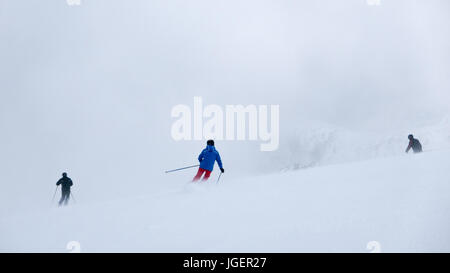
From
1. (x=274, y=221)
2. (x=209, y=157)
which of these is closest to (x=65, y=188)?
(x=209, y=157)

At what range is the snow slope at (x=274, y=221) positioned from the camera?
450 centimetres

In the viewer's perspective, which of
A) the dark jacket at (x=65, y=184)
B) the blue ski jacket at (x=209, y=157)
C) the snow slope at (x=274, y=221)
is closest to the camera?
the snow slope at (x=274, y=221)

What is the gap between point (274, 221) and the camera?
5582 millimetres

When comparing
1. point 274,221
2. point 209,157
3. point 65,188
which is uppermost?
point 209,157

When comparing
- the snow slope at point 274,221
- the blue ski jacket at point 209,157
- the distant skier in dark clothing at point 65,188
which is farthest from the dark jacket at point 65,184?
the blue ski jacket at point 209,157

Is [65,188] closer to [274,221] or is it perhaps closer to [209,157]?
[209,157]

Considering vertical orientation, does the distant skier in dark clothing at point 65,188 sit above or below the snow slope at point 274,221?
above

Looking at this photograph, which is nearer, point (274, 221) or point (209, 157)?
point (274, 221)

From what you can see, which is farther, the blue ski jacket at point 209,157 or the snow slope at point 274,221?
the blue ski jacket at point 209,157

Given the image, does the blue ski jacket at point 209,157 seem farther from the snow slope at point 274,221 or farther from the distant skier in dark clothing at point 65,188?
the distant skier in dark clothing at point 65,188

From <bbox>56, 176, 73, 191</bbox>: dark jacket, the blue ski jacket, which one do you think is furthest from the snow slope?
<bbox>56, 176, 73, 191</bbox>: dark jacket

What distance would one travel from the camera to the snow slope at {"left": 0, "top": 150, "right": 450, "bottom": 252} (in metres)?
4.50
